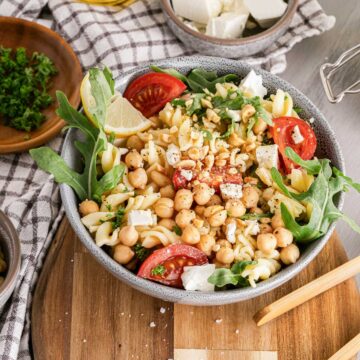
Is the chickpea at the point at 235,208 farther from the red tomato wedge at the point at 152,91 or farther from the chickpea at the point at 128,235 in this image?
the red tomato wedge at the point at 152,91

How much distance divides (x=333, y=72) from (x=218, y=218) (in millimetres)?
1104

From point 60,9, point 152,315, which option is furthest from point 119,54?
point 152,315

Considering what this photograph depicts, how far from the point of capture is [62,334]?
2473 mm

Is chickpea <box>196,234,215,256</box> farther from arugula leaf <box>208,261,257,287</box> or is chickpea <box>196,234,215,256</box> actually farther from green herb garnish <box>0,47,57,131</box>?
green herb garnish <box>0,47,57,131</box>

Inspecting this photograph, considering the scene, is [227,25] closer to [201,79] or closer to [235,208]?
[201,79]

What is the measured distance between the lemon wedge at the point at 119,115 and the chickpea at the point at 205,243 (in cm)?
45

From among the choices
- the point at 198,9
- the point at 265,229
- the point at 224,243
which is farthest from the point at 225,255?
the point at 198,9

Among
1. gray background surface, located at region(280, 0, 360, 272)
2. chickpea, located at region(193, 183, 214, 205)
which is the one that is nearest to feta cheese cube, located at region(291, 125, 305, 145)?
chickpea, located at region(193, 183, 214, 205)

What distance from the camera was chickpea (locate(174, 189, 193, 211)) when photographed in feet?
7.45

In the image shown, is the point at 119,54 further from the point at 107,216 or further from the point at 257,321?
the point at 257,321

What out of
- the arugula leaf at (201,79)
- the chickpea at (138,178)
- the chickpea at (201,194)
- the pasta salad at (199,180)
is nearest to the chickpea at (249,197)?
the pasta salad at (199,180)

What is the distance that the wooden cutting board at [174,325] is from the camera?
2.43 meters

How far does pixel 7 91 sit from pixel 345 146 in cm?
134

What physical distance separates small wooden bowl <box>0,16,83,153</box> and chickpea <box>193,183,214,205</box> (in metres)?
0.77
